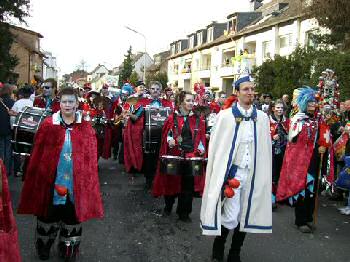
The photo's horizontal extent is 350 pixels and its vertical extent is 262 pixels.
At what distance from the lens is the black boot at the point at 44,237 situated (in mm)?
5133

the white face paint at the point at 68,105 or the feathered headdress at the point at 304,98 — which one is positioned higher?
the feathered headdress at the point at 304,98

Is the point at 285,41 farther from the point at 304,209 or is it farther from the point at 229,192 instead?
the point at 229,192

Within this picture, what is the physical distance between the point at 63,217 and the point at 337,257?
3.10 m

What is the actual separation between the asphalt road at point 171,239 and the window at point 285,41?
915 inches

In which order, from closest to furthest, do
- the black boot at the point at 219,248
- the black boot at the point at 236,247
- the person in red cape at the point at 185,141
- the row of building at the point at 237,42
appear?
the black boot at the point at 236,247 → the black boot at the point at 219,248 → the person in red cape at the point at 185,141 → the row of building at the point at 237,42

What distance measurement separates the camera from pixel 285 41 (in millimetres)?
31438

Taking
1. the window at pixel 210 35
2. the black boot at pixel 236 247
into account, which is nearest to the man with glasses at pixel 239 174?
the black boot at pixel 236 247

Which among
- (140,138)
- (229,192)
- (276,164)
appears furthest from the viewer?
(140,138)

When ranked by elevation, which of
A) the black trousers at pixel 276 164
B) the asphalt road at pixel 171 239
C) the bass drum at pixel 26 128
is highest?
the bass drum at pixel 26 128

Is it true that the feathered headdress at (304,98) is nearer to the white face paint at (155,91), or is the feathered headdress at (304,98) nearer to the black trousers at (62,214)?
the white face paint at (155,91)

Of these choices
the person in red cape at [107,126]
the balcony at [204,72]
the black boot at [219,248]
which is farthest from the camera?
the balcony at [204,72]

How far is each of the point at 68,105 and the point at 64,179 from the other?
0.74 meters

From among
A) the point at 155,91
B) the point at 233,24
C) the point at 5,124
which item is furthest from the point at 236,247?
the point at 233,24

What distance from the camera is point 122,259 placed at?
5398mm
